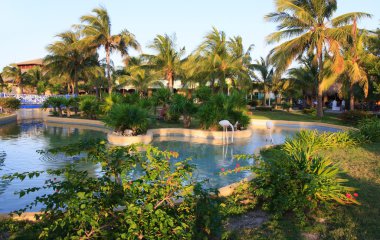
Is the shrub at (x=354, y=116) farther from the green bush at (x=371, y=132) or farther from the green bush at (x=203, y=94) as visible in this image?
the green bush at (x=203, y=94)

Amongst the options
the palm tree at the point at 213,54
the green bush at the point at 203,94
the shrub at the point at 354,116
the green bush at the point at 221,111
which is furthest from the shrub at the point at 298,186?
the palm tree at the point at 213,54

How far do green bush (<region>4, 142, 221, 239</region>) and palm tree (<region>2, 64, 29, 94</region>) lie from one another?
5232 centimetres

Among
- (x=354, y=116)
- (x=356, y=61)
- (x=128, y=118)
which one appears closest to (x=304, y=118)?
(x=354, y=116)

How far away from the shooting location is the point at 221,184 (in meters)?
6.34

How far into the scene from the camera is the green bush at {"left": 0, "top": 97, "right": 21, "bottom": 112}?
21672 millimetres

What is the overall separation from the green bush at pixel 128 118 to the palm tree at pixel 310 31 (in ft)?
40.5

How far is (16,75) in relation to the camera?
1905 inches

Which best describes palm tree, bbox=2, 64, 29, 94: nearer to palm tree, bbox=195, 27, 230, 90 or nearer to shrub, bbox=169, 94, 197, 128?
palm tree, bbox=195, 27, 230, 90

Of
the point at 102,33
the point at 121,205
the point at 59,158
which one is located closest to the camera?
the point at 121,205

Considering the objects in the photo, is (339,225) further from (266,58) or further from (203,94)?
(266,58)

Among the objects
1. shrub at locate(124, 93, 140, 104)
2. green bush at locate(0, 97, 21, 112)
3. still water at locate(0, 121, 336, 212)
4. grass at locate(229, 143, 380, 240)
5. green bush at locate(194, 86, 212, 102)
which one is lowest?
still water at locate(0, 121, 336, 212)

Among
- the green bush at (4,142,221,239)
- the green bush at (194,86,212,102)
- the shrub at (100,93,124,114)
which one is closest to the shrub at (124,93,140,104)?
the shrub at (100,93,124,114)

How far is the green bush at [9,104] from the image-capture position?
21.7m

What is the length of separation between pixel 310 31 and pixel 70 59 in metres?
20.4
